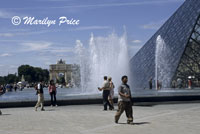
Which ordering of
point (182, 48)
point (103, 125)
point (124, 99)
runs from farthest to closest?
point (182, 48), point (124, 99), point (103, 125)

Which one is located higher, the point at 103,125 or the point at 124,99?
the point at 124,99

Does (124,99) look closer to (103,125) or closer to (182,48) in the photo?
(103,125)

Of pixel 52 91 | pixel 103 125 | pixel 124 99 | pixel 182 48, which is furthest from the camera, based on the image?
pixel 182 48

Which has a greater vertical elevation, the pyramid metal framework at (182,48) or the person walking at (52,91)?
the pyramid metal framework at (182,48)

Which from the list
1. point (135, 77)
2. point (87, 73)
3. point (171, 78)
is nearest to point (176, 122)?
point (87, 73)

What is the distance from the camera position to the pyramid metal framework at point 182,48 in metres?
34.3

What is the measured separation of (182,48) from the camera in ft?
112

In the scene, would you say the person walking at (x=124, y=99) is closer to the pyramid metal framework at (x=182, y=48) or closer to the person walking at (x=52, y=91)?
the person walking at (x=52, y=91)

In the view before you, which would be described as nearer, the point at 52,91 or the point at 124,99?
the point at 124,99

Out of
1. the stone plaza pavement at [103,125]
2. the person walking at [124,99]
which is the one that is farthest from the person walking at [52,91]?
the person walking at [124,99]

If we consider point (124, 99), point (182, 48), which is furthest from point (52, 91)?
point (182, 48)

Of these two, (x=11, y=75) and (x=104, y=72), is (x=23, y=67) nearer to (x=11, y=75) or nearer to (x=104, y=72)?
(x=11, y=75)

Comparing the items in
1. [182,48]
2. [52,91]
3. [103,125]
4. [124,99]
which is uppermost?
[182,48]

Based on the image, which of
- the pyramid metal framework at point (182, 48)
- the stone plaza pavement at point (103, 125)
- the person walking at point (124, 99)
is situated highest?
the pyramid metal framework at point (182, 48)
